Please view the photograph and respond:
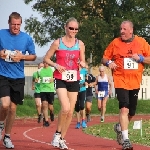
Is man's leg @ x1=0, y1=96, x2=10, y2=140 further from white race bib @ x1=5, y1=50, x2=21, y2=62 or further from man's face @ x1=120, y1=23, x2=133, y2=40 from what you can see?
man's face @ x1=120, y1=23, x2=133, y2=40

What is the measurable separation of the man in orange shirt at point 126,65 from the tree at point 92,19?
44876 millimetres

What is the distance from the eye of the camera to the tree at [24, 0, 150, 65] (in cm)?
5916

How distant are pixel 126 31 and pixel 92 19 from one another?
47.5m

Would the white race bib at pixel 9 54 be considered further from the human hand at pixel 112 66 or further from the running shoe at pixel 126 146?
the running shoe at pixel 126 146

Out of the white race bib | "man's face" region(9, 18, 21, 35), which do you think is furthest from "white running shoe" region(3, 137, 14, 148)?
"man's face" region(9, 18, 21, 35)

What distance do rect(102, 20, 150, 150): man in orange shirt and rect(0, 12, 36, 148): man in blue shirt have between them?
1.47 m

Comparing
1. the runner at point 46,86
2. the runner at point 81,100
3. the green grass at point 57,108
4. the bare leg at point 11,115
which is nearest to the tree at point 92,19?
the green grass at point 57,108

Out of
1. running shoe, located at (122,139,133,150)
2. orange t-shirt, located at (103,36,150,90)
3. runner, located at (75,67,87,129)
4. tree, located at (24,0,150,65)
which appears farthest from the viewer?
tree, located at (24,0,150,65)

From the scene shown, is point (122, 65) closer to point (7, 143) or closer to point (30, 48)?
point (30, 48)

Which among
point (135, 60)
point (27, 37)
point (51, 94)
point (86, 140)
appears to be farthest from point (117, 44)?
point (51, 94)

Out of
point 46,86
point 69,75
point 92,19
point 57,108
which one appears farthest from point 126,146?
point 92,19

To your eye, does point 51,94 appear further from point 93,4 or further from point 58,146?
point 93,4

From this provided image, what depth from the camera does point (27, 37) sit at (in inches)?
518

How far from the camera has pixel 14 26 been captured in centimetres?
1290
